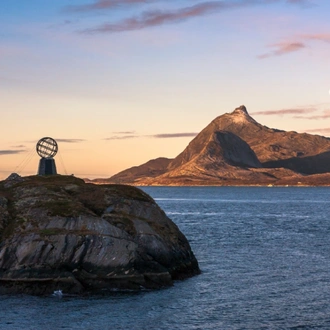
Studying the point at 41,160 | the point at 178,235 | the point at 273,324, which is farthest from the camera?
the point at 41,160

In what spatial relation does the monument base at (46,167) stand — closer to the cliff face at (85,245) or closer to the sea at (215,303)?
the cliff face at (85,245)

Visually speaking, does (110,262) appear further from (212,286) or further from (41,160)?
(41,160)

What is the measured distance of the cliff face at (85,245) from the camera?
161ft

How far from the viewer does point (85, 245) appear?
49.8 meters

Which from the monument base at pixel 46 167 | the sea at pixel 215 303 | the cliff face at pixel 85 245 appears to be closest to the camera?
the sea at pixel 215 303

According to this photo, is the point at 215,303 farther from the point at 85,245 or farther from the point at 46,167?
the point at 46,167

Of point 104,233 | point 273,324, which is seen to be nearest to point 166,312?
point 273,324

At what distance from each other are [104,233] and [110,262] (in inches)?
105

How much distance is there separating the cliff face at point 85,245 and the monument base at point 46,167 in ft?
65.6

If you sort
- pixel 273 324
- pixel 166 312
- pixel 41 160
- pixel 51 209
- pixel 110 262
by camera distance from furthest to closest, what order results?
pixel 41 160 < pixel 51 209 < pixel 110 262 < pixel 166 312 < pixel 273 324

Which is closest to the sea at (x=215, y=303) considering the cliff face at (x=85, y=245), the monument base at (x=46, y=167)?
the cliff face at (x=85, y=245)

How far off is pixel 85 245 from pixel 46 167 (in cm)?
3240

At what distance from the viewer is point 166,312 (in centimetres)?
4288

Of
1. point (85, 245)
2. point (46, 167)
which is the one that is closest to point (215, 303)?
point (85, 245)
